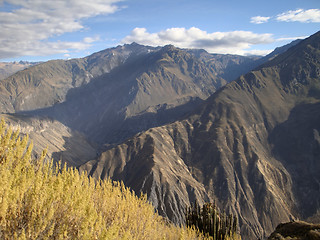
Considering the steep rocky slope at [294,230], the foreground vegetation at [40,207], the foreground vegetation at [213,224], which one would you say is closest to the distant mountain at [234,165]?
the foreground vegetation at [213,224]

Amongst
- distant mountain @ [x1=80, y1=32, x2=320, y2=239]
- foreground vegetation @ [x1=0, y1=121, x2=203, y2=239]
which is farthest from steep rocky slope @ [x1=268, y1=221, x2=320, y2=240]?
distant mountain @ [x1=80, y1=32, x2=320, y2=239]

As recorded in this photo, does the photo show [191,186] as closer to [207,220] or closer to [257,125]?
[257,125]

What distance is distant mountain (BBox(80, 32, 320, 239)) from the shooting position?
5054 inches

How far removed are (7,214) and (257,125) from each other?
7629 inches

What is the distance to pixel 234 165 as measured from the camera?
158250 millimetres

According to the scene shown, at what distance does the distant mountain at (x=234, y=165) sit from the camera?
12838cm

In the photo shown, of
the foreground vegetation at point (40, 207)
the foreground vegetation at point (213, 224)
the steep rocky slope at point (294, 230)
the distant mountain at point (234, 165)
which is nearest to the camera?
the foreground vegetation at point (40, 207)

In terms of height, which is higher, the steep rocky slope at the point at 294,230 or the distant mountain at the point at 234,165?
the steep rocky slope at the point at 294,230

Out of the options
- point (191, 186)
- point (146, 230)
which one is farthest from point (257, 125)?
point (146, 230)

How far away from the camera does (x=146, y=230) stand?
18.9 meters

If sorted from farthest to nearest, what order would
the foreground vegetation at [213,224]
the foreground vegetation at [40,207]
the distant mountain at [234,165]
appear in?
1. the distant mountain at [234,165]
2. the foreground vegetation at [213,224]
3. the foreground vegetation at [40,207]

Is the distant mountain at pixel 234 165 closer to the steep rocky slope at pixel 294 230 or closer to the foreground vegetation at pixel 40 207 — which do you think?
the steep rocky slope at pixel 294 230

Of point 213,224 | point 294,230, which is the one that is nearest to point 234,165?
point 294,230

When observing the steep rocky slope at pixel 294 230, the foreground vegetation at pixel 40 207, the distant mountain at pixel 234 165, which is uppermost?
the foreground vegetation at pixel 40 207
